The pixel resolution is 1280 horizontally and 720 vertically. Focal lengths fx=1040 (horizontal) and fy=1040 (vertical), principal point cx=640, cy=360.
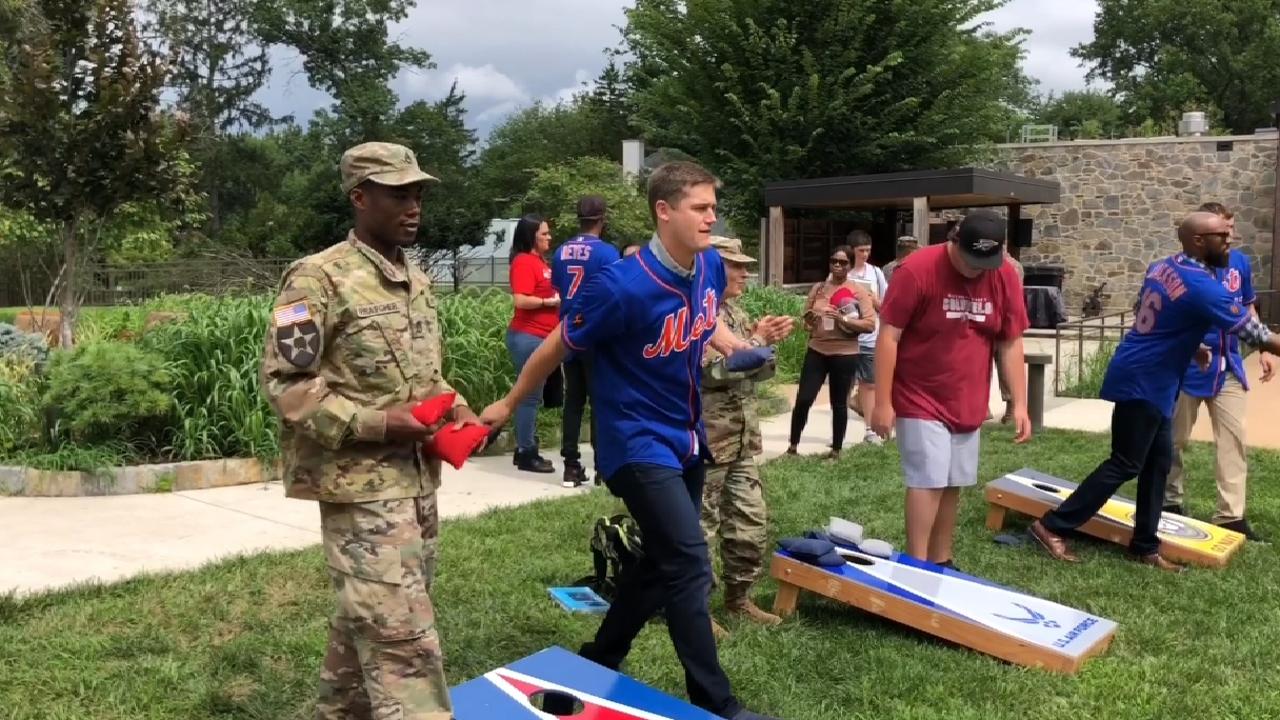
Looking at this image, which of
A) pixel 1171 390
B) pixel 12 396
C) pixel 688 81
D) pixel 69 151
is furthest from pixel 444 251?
pixel 1171 390

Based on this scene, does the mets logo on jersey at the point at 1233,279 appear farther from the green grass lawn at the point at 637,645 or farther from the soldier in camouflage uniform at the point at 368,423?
the soldier in camouflage uniform at the point at 368,423

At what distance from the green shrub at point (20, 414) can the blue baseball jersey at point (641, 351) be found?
5.41 m

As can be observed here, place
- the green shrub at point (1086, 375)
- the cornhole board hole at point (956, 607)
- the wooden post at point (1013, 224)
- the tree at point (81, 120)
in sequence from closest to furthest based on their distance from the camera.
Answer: the cornhole board hole at point (956, 607), the tree at point (81, 120), the green shrub at point (1086, 375), the wooden post at point (1013, 224)

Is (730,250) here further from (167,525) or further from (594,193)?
(594,193)

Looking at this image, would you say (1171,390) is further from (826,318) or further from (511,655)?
(511,655)

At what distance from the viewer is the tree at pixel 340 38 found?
4788 centimetres

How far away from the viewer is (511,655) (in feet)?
14.0

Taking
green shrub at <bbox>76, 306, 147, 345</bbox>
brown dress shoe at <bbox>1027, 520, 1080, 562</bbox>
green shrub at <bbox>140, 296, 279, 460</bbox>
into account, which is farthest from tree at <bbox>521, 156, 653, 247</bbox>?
brown dress shoe at <bbox>1027, 520, 1080, 562</bbox>

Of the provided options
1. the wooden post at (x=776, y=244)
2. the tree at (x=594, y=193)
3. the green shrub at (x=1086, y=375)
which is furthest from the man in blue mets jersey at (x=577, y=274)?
the tree at (x=594, y=193)

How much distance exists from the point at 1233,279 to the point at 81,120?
1078cm

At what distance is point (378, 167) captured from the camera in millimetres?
2910

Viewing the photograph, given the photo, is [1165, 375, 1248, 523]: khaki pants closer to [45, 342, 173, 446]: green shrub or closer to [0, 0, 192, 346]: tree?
[45, 342, 173, 446]: green shrub

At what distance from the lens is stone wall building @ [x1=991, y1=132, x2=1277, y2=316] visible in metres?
22.8

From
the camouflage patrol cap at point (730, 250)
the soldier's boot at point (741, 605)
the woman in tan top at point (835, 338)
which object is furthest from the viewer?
the woman in tan top at point (835, 338)
